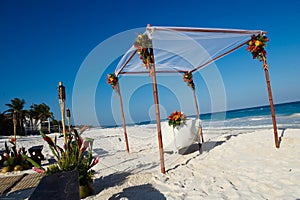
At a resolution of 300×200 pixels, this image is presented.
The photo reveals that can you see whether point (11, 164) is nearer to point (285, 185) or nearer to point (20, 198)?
point (20, 198)

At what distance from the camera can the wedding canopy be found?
142 inches

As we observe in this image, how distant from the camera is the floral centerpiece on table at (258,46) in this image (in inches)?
169

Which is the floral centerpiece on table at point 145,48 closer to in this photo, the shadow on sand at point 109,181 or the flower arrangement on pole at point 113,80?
the shadow on sand at point 109,181

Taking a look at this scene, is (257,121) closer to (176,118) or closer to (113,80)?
(176,118)

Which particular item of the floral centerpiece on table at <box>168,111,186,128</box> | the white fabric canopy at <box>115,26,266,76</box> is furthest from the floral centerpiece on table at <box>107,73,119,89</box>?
the floral centerpiece on table at <box>168,111,186,128</box>

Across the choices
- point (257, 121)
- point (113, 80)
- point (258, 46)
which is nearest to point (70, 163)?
point (113, 80)

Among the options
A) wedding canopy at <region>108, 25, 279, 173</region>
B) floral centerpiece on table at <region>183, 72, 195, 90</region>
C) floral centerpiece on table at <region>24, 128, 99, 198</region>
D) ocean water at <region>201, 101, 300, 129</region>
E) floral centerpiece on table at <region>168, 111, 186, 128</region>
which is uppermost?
wedding canopy at <region>108, 25, 279, 173</region>

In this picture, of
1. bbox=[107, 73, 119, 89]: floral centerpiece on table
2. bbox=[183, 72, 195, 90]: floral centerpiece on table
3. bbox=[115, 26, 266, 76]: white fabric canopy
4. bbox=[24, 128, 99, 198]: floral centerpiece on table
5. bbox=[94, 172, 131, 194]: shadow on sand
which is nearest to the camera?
bbox=[24, 128, 99, 198]: floral centerpiece on table

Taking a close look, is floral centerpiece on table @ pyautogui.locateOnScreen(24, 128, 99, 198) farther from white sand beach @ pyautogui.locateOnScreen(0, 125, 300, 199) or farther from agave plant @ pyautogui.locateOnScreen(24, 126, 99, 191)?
white sand beach @ pyautogui.locateOnScreen(0, 125, 300, 199)

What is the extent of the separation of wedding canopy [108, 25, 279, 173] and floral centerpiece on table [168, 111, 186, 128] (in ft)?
3.91

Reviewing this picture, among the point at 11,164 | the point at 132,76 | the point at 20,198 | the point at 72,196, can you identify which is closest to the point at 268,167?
the point at 72,196

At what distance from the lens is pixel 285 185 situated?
268 cm

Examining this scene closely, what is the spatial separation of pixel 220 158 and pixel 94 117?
3.42 meters

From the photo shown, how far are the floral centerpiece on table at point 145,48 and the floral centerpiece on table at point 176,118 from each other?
64.7 inches
